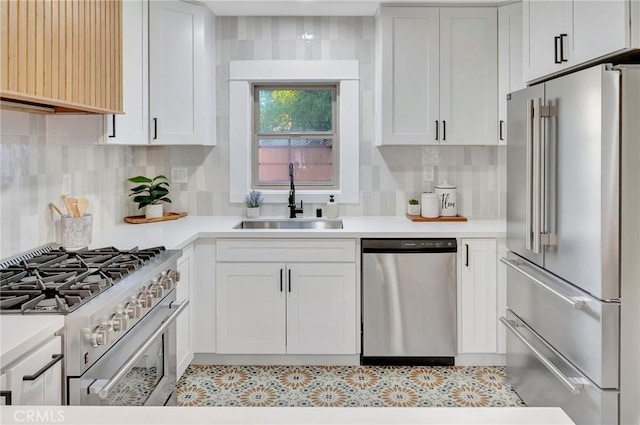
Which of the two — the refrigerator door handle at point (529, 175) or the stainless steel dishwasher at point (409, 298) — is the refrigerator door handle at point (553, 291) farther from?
the stainless steel dishwasher at point (409, 298)

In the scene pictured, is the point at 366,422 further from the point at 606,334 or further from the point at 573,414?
the point at 573,414

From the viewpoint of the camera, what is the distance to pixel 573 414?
2150mm

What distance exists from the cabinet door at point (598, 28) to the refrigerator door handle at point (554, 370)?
1.31 meters

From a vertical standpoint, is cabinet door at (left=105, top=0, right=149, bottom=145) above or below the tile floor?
above

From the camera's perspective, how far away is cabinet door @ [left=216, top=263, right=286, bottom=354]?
3.20 m

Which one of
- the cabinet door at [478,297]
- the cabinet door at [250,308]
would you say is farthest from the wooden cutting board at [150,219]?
the cabinet door at [478,297]

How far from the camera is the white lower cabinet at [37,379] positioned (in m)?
1.22

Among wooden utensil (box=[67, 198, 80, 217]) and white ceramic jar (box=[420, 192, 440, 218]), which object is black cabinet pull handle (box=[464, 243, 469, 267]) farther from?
wooden utensil (box=[67, 198, 80, 217])

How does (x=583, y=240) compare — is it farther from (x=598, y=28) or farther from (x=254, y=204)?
(x=254, y=204)

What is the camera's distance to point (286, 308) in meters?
3.20

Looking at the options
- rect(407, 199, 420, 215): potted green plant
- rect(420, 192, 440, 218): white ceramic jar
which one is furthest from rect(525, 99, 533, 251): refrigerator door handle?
rect(407, 199, 420, 215): potted green plant

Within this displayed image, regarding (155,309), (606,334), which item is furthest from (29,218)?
(606,334)

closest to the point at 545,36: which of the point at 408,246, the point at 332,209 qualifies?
the point at 408,246

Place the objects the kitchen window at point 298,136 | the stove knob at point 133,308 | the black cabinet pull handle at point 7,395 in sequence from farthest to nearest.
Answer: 1. the kitchen window at point 298,136
2. the stove knob at point 133,308
3. the black cabinet pull handle at point 7,395
